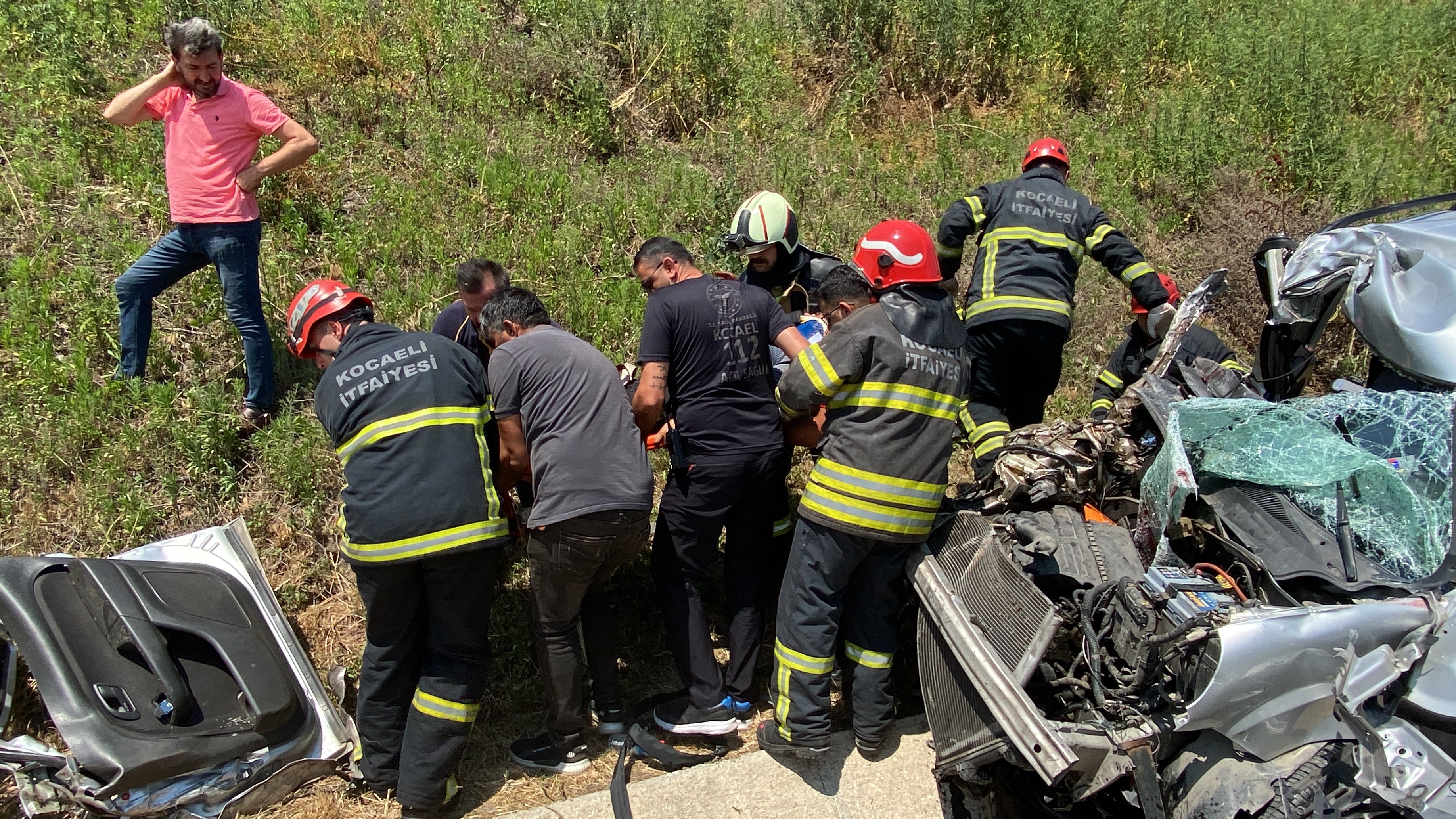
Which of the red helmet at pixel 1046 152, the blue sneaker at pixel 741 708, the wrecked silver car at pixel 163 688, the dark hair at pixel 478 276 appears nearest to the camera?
the wrecked silver car at pixel 163 688

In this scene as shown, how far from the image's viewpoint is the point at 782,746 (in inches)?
167

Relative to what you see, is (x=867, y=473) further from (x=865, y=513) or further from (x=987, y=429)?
(x=987, y=429)

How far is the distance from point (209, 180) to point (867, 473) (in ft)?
12.0

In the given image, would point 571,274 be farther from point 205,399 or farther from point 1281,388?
point 1281,388

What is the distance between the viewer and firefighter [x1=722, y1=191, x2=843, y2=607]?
4.82m

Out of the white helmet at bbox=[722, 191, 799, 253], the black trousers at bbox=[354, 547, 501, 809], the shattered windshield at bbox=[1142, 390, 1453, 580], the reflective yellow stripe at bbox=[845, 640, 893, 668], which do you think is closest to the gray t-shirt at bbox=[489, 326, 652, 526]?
the black trousers at bbox=[354, 547, 501, 809]

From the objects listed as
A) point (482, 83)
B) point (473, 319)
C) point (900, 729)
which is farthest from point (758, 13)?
point (900, 729)

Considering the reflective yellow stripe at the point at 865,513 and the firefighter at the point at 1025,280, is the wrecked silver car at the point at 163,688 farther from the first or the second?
the firefighter at the point at 1025,280

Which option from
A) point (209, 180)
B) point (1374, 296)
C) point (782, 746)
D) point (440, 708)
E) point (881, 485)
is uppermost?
point (209, 180)

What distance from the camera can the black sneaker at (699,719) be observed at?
4.36 meters

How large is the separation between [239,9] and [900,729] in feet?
22.7

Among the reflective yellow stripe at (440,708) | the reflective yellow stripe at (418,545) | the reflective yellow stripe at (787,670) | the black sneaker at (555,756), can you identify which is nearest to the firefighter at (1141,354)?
the reflective yellow stripe at (787,670)

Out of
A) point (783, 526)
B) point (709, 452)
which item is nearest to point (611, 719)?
point (783, 526)

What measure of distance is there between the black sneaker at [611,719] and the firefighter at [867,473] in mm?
652
